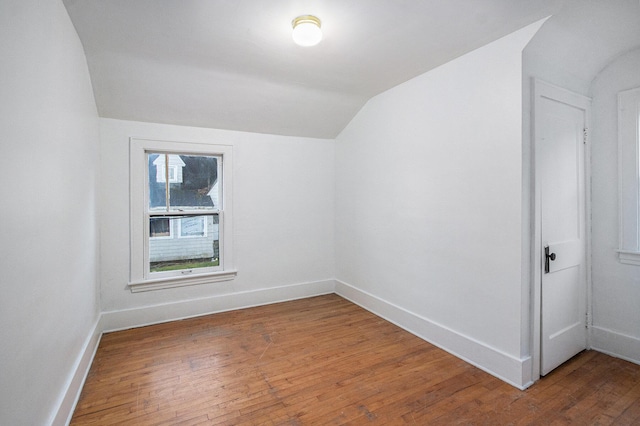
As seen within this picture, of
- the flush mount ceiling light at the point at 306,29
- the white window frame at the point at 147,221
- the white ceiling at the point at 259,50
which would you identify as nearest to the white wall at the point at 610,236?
the white ceiling at the point at 259,50

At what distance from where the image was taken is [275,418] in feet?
6.37

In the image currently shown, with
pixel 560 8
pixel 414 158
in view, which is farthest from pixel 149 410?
pixel 560 8

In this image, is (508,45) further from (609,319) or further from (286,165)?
(286,165)

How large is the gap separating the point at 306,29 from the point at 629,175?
2.89 metres

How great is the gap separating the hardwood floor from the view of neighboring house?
97 centimetres

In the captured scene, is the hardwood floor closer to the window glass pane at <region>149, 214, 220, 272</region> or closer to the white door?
the white door

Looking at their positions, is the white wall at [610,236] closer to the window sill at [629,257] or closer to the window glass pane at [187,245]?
the window sill at [629,257]

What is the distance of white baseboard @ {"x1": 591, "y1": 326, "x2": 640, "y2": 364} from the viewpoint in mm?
2555

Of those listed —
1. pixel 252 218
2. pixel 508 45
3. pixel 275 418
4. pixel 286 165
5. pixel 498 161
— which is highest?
pixel 508 45

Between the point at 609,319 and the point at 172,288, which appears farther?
the point at 172,288

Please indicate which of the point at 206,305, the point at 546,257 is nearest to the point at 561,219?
the point at 546,257

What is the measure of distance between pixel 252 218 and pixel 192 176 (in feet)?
2.96

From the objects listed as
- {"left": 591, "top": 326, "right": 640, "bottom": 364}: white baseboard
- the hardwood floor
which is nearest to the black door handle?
the hardwood floor

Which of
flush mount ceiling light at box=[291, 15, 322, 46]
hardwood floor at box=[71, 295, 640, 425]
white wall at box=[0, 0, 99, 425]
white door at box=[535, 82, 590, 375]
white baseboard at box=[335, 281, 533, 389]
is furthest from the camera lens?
white door at box=[535, 82, 590, 375]
